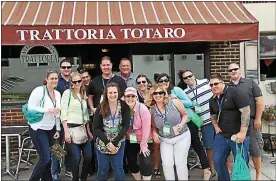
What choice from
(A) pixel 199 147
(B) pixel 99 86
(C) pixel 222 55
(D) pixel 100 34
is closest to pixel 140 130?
(B) pixel 99 86

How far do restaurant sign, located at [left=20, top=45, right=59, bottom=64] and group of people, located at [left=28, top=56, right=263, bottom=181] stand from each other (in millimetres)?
2400

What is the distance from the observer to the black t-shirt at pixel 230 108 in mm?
4555

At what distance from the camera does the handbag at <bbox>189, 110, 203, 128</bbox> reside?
17.5 ft

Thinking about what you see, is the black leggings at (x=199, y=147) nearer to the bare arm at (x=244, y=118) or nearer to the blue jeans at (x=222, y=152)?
the blue jeans at (x=222, y=152)

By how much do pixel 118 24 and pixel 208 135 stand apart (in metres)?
2.34

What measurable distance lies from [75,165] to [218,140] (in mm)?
1958

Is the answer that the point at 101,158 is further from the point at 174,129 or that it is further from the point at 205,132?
the point at 205,132

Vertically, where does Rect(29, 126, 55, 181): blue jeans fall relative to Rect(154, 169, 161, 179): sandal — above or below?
above

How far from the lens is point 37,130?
5.01 m

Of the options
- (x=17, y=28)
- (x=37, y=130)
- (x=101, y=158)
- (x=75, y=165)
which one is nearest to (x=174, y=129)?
(x=101, y=158)

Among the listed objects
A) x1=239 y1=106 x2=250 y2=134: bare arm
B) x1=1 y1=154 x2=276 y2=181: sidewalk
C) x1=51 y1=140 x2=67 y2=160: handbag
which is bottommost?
x1=1 y1=154 x2=276 y2=181: sidewalk

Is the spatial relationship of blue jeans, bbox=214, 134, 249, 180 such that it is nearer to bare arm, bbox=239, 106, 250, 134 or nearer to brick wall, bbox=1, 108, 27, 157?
bare arm, bbox=239, 106, 250, 134

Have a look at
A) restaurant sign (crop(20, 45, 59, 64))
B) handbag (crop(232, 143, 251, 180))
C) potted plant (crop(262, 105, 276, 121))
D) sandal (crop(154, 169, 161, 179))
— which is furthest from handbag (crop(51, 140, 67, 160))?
potted plant (crop(262, 105, 276, 121))

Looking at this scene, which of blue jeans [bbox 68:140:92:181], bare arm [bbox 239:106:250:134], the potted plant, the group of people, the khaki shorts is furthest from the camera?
the potted plant
